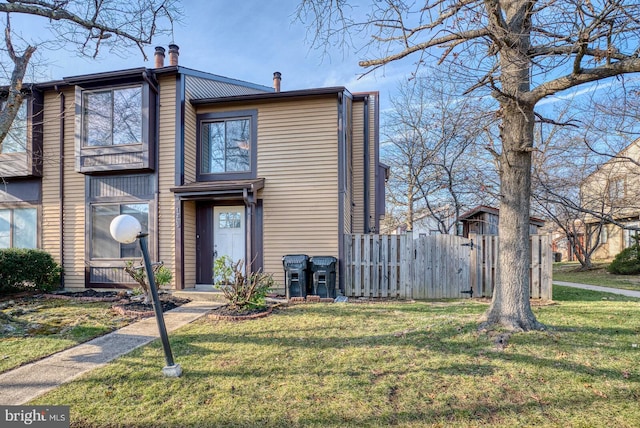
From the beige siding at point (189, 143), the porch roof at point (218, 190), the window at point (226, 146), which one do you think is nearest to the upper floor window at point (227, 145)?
the window at point (226, 146)

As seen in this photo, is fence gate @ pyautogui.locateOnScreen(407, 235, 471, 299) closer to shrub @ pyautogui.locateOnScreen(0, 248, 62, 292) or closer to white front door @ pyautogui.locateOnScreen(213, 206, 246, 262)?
white front door @ pyautogui.locateOnScreen(213, 206, 246, 262)

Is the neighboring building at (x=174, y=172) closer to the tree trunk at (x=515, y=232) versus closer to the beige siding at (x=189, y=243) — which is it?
the beige siding at (x=189, y=243)

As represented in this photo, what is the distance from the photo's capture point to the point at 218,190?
26.1ft

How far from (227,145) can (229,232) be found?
2388 mm

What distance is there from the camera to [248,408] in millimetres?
2896

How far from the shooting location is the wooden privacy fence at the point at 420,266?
26.5 feet

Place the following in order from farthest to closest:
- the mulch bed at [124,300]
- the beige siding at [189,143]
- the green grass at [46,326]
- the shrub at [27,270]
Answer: the beige siding at [189,143]
the shrub at [27,270]
the mulch bed at [124,300]
the green grass at [46,326]

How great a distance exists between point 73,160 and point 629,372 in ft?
38.8

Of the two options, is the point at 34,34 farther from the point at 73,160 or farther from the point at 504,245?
the point at 504,245

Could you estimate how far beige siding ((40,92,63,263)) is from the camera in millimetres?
9141

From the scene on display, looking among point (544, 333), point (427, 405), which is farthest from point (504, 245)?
point (427, 405)

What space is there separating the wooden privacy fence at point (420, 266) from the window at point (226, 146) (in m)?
3.58

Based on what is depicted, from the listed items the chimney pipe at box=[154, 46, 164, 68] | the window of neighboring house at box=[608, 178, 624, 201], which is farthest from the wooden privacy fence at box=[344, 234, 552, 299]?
the window of neighboring house at box=[608, 178, 624, 201]

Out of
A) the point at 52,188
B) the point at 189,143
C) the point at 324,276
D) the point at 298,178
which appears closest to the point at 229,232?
the point at 298,178
